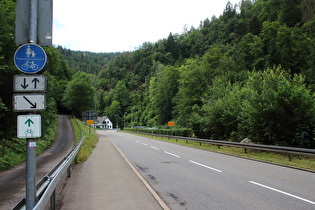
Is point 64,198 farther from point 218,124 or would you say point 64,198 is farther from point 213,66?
point 213,66

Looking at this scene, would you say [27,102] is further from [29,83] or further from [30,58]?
[30,58]

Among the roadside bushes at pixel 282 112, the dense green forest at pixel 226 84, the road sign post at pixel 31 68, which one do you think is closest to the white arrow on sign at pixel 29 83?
the road sign post at pixel 31 68

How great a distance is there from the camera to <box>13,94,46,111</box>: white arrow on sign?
11.6ft

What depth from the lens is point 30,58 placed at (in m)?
3.68

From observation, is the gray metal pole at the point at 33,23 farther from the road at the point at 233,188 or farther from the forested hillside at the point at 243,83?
the forested hillside at the point at 243,83

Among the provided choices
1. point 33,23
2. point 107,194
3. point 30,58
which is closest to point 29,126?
point 30,58

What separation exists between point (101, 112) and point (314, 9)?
12244cm

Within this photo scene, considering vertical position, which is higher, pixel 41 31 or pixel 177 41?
pixel 177 41

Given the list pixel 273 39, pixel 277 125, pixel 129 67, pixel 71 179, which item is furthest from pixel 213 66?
pixel 129 67

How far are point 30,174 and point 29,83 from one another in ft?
4.62

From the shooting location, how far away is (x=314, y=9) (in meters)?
46.0

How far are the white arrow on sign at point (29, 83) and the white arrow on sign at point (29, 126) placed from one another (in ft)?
1.48

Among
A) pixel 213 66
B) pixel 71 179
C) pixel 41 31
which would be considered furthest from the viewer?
pixel 213 66

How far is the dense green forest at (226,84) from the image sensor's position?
15.4 meters
